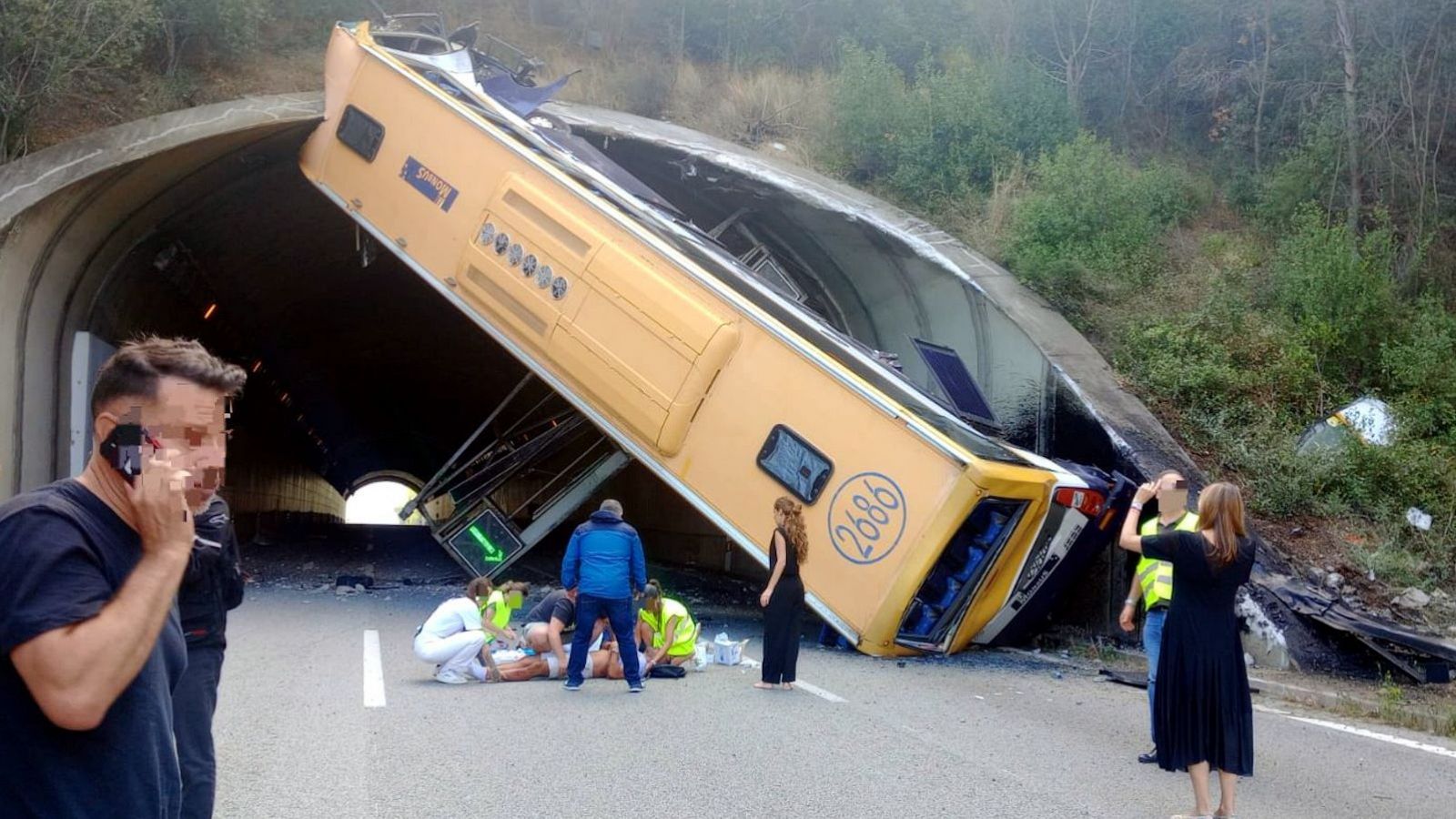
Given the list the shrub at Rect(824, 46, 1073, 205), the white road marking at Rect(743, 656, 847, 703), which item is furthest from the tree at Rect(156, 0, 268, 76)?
the white road marking at Rect(743, 656, 847, 703)

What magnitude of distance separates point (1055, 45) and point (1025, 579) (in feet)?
50.3

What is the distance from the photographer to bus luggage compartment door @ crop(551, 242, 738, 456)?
10.6 metres

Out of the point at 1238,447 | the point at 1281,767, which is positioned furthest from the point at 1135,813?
the point at 1238,447

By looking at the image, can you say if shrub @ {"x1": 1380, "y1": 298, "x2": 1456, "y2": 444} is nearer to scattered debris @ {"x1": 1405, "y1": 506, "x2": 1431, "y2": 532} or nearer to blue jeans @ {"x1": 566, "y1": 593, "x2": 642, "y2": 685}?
scattered debris @ {"x1": 1405, "y1": 506, "x2": 1431, "y2": 532}

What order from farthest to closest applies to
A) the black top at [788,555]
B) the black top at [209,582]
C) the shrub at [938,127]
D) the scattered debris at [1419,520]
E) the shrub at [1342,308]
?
the shrub at [938,127] → the shrub at [1342,308] → the scattered debris at [1419,520] → the black top at [788,555] → the black top at [209,582]

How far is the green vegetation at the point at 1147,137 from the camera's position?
42.6 ft

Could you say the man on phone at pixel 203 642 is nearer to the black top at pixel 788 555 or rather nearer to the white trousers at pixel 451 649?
the white trousers at pixel 451 649

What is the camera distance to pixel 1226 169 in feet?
62.6

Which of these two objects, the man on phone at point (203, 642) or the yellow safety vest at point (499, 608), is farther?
the yellow safety vest at point (499, 608)

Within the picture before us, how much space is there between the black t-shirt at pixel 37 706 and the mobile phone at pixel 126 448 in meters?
0.08

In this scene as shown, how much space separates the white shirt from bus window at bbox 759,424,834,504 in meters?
2.70

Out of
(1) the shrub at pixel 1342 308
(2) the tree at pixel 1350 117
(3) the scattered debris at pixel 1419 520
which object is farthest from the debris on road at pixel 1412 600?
(2) the tree at pixel 1350 117

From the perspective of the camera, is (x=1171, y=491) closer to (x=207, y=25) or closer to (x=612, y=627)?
(x=612, y=627)

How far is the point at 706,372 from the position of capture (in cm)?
1053
